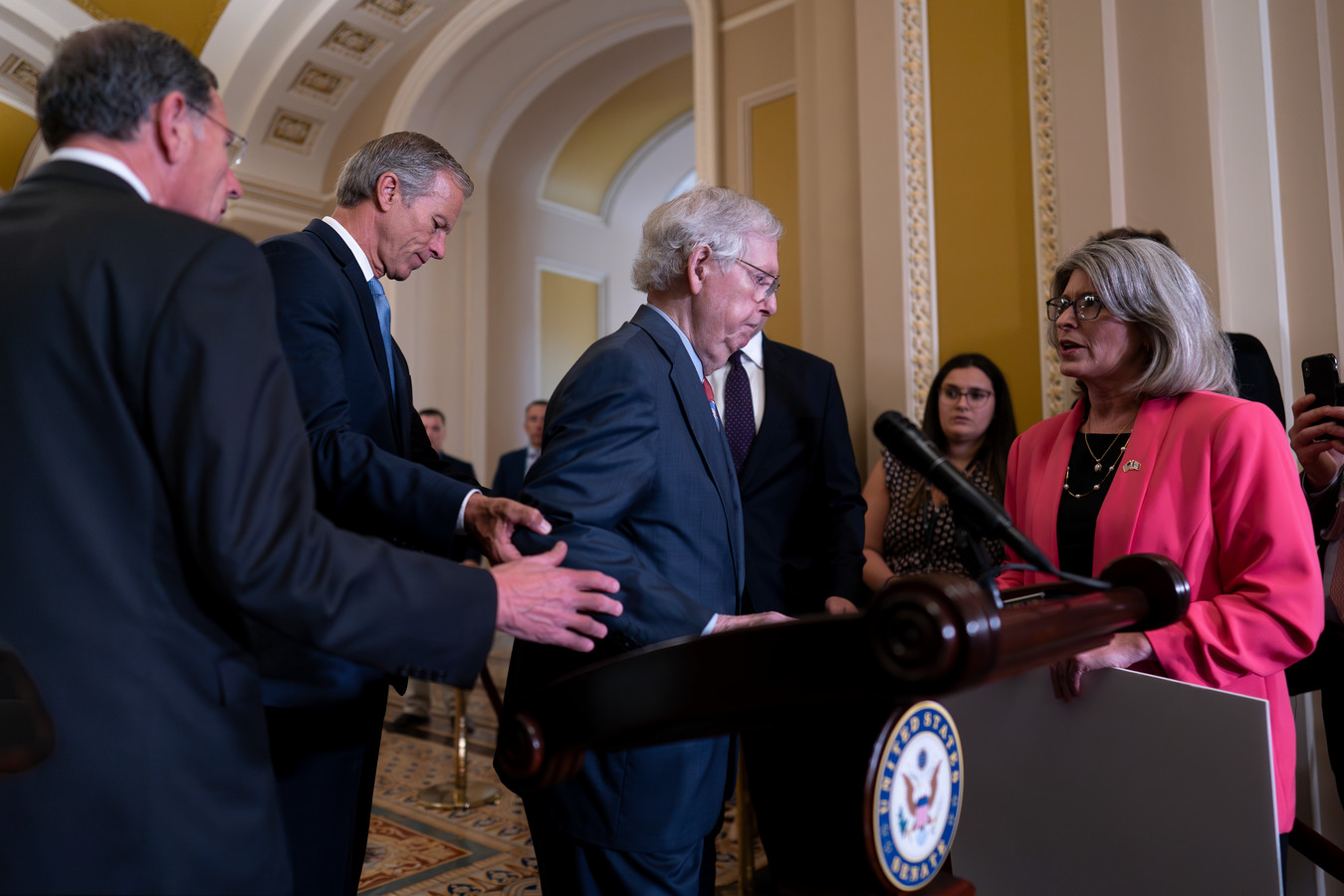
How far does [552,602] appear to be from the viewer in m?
1.21

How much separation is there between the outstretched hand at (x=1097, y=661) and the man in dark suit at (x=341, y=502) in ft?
2.79

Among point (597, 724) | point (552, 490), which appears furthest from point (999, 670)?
point (552, 490)

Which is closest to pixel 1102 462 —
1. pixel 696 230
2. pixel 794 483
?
pixel 696 230

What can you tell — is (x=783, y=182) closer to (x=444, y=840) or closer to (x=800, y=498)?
(x=800, y=498)

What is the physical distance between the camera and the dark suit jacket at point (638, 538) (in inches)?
55.7

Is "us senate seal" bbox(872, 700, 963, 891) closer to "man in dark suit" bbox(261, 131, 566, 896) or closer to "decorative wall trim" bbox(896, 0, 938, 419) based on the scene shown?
"man in dark suit" bbox(261, 131, 566, 896)

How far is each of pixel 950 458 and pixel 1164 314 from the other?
5.38ft

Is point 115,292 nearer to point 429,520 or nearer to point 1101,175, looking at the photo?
point 429,520

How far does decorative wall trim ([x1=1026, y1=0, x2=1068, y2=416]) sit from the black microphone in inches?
97.6

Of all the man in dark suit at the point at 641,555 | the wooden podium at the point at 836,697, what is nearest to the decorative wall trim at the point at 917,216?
the man in dark suit at the point at 641,555

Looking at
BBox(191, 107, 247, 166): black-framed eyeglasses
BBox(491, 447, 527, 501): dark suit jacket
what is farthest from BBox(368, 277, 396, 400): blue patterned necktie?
BBox(491, 447, 527, 501): dark suit jacket

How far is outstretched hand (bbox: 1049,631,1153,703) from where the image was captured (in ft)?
4.86

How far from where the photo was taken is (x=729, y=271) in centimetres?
183

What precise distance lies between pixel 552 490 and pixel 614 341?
0.32 metres
